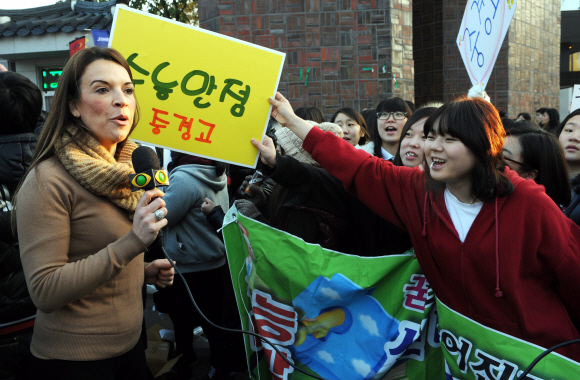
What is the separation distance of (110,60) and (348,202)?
4.43 ft

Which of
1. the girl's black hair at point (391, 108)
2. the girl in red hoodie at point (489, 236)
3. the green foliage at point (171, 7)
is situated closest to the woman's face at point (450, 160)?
the girl in red hoodie at point (489, 236)

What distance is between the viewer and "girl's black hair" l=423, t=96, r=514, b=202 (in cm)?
178

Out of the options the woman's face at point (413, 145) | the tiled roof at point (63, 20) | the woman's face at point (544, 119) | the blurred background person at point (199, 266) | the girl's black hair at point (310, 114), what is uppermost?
the tiled roof at point (63, 20)

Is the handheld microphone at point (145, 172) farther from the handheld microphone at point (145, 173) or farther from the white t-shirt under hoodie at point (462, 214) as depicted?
the white t-shirt under hoodie at point (462, 214)

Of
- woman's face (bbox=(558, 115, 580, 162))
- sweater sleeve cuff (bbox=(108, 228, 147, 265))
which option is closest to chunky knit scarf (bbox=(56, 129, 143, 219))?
sweater sleeve cuff (bbox=(108, 228, 147, 265))

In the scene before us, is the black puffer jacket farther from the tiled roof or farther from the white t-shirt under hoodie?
the tiled roof

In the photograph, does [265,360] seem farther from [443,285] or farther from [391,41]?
[391,41]

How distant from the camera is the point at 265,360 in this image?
234cm

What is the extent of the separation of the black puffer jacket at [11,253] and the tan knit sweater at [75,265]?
59 cm

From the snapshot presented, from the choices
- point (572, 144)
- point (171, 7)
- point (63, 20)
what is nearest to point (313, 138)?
point (572, 144)

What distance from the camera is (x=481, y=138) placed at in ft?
6.00

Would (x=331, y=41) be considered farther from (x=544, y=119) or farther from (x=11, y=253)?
(x=11, y=253)

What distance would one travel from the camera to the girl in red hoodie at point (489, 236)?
5.68 ft

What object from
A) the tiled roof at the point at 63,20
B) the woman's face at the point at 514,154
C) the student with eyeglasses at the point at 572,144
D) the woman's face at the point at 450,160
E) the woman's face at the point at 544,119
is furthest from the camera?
the tiled roof at the point at 63,20
